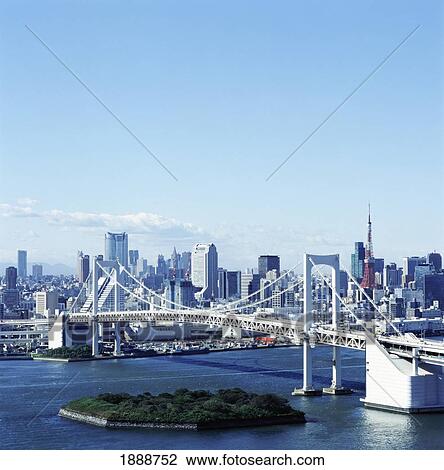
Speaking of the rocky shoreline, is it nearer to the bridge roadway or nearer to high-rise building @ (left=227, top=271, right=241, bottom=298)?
the bridge roadway

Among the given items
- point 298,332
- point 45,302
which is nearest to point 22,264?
point 45,302

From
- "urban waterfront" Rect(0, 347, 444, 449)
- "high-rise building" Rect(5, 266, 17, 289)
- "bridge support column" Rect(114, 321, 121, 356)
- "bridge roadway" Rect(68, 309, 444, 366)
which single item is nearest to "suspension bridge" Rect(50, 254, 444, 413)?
"bridge roadway" Rect(68, 309, 444, 366)

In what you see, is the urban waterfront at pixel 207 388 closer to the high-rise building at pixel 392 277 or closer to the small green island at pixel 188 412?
the small green island at pixel 188 412

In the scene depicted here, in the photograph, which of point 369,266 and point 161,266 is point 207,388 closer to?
point 369,266

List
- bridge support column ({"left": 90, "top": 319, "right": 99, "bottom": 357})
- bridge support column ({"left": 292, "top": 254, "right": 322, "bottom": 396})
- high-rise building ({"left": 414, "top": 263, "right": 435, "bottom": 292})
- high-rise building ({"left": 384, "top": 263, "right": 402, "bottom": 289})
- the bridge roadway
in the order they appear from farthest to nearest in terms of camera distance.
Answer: high-rise building ({"left": 384, "top": 263, "right": 402, "bottom": 289}) → high-rise building ({"left": 414, "top": 263, "right": 435, "bottom": 292}) → bridge support column ({"left": 90, "top": 319, "right": 99, "bottom": 357}) → bridge support column ({"left": 292, "top": 254, "right": 322, "bottom": 396}) → the bridge roadway

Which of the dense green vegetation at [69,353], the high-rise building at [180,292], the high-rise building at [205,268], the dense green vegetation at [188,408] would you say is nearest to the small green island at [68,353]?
the dense green vegetation at [69,353]
